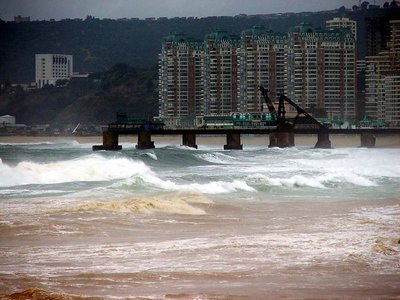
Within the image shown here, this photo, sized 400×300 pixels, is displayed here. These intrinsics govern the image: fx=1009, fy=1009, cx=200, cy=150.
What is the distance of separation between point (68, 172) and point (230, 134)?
171ft

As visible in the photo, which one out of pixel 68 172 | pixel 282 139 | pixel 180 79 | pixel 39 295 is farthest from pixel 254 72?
pixel 39 295

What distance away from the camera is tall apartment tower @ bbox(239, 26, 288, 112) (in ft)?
549

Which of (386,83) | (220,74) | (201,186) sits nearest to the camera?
(201,186)

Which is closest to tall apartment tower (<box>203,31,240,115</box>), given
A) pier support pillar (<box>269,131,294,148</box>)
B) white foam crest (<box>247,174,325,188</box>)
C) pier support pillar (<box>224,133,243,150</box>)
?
pier support pillar (<box>269,131,294,148</box>)

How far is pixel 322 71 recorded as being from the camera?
16362 cm

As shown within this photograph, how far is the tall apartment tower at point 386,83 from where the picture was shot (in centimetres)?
15750

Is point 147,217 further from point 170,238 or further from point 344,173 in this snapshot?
point 344,173

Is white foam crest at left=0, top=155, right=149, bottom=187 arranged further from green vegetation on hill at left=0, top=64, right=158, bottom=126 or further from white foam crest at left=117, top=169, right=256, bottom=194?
green vegetation on hill at left=0, top=64, right=158, bottom=126

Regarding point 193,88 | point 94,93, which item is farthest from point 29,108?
point 193,88

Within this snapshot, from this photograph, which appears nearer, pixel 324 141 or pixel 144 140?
pixel 144 140

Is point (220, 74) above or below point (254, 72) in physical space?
below

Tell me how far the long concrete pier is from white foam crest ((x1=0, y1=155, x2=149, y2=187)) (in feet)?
113

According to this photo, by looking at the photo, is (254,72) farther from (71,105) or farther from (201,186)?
(201,186)

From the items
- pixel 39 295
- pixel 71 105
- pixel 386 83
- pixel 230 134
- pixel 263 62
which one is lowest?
pixel 39 295
